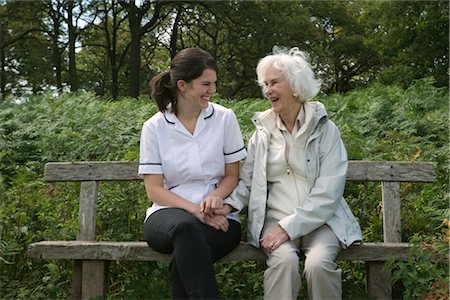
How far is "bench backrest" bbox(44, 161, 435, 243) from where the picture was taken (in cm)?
396

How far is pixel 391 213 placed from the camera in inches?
157

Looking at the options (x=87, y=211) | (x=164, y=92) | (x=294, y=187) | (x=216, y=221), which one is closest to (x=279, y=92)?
(x=294, y=187)

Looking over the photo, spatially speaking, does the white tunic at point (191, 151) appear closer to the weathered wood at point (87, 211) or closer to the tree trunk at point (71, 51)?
the weathered wood at point (87, 211)

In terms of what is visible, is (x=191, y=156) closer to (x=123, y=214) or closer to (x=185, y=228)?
(x=185, y=228)

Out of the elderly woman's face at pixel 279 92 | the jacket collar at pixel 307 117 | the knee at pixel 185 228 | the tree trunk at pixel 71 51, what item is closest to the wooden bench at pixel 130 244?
the knee at pixel 185 228

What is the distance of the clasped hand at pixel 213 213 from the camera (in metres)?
3.50

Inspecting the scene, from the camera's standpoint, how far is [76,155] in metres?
6.45

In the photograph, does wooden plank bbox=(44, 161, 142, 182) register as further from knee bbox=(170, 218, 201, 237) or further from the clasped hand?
knee bbox=(170, 218, 201, 237)

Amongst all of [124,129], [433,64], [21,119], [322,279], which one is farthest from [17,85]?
[322,279]

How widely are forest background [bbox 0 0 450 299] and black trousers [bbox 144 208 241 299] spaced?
1.79 feet

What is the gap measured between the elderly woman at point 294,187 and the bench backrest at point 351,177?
421 mm

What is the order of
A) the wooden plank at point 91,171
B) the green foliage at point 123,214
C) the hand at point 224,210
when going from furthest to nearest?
the wooden plank at point 91,171 < the green foliage at point 123,214 < the hand at point 224,210

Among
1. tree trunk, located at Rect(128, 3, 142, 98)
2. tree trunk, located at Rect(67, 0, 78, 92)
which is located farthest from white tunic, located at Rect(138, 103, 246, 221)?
tree trunk, located at Rect(67, 0, 78, 92)

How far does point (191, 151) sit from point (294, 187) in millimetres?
639
